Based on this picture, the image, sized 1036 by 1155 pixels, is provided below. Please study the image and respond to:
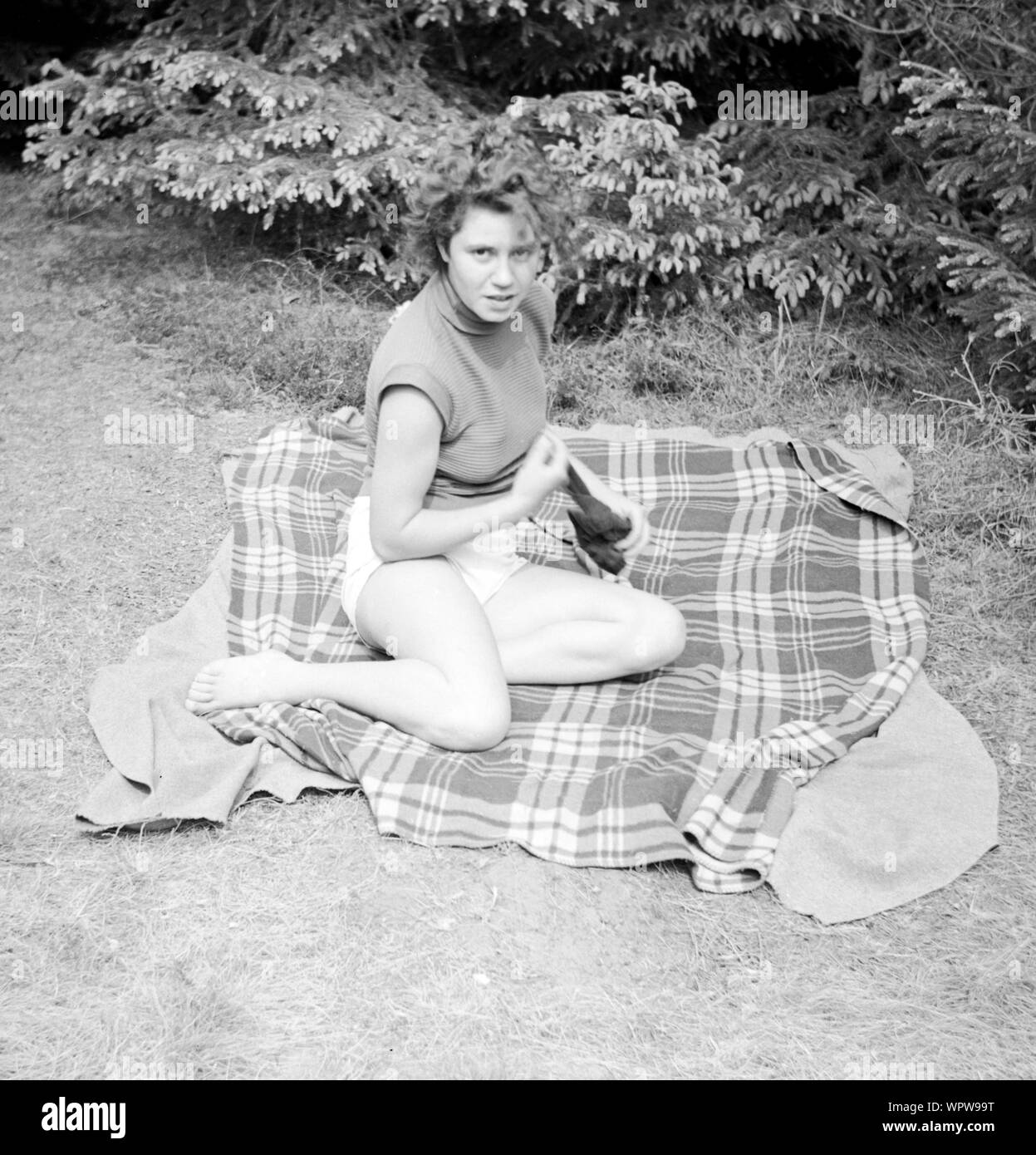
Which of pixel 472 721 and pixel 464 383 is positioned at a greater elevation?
pixel 464 383

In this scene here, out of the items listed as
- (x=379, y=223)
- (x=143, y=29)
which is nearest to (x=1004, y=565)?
(x=379, y=223)

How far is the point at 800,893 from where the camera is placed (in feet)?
8.32

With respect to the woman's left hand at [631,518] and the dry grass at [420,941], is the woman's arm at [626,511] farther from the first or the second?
the dry grass at [420,941]

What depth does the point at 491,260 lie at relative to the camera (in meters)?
2.64

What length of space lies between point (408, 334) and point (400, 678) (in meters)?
0.81

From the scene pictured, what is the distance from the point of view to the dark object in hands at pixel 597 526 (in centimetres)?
308

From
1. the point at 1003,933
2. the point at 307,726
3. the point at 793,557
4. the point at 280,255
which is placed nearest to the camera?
the point at 1003,933

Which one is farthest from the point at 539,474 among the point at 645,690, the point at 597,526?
the point at 645,690

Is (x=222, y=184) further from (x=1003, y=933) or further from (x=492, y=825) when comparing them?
(x=1003, y=933)

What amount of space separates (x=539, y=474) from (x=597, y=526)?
36 cm

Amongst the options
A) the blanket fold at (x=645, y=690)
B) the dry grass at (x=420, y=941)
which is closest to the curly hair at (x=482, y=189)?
the blanket fold at (x=645, y=690)

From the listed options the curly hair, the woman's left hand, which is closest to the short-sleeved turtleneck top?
the curly hair

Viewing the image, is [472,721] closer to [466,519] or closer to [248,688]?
[466,519]

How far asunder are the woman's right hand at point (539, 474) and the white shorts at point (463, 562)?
214 millimetres
